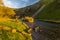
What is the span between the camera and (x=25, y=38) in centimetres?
2403

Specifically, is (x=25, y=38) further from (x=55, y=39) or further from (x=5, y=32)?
(x=55, y=39)

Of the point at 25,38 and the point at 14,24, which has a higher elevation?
the point at 14,24

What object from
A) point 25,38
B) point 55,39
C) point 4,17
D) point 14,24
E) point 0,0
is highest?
point 0,0

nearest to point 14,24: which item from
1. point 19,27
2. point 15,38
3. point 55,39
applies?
point 19,27

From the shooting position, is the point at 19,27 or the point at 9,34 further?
the point at 19,27

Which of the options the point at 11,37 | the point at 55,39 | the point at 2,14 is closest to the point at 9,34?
the point at 11,37

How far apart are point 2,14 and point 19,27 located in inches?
352

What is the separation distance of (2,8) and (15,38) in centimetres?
621

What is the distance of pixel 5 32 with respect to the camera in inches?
849

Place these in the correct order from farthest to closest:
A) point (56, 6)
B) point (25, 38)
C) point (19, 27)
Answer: point (56, 6)
point (19, 27)
point (25, 38)

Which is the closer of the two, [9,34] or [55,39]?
[9,34]

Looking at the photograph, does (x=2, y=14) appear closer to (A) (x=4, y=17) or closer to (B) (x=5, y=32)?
(A) (x=4, y=17)

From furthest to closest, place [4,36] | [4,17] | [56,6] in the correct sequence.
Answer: [56,6] → [4,36] → [4,17]

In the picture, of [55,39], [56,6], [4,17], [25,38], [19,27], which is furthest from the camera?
[56,6]
